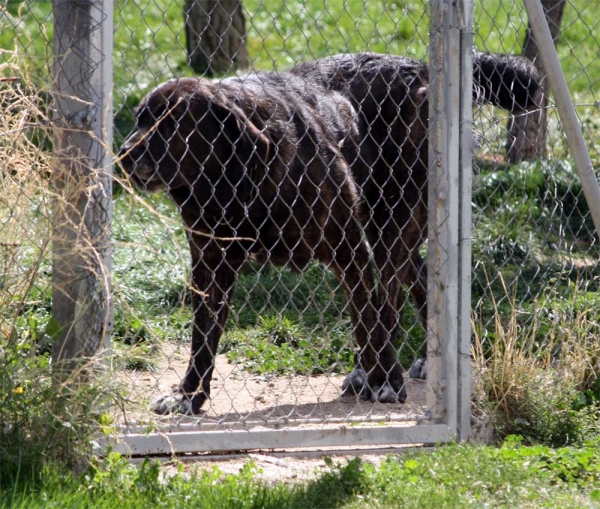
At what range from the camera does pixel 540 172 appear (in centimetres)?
779

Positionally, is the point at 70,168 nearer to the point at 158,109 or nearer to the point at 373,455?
the point at 158,109

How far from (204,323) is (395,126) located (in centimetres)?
155

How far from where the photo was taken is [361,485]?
343 cm

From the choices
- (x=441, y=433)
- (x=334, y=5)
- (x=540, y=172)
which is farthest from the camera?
(x=334, y=5)

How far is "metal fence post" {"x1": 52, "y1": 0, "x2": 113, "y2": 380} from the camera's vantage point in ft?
11.0

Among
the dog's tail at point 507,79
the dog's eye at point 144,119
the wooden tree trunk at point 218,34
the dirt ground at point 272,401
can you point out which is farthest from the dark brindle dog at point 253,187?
the wooden tree trunk at point 218,34

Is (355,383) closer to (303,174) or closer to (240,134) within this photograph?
(303,174)

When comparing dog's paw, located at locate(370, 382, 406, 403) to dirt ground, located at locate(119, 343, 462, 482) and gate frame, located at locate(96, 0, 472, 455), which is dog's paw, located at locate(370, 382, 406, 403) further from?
gate frame, located at locate(96, 0, 472, 455)

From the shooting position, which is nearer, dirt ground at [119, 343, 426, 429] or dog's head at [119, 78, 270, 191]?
dirt ground at [119, 343, 426, 429]

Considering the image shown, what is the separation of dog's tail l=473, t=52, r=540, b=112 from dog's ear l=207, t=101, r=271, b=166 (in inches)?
54.4

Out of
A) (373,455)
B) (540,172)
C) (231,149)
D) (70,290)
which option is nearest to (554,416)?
(373,455)

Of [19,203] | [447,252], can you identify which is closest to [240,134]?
[447,252]

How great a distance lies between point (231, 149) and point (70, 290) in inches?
49.3

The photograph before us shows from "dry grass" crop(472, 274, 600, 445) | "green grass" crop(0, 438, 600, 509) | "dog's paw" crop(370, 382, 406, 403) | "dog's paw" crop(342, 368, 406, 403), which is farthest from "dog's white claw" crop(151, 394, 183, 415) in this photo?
"dry grass" crop(472, 274, 600, 445)
